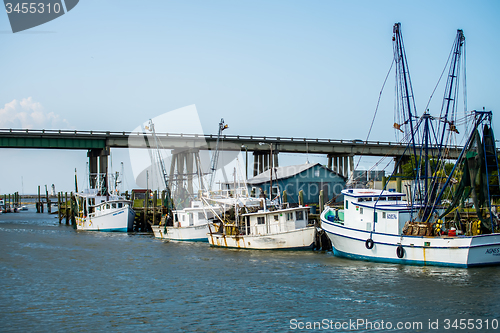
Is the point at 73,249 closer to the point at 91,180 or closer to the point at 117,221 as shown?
the point at 117,221

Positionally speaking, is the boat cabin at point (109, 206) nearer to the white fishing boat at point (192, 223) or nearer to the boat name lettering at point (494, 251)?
the white fishing boat at point (192, 223)

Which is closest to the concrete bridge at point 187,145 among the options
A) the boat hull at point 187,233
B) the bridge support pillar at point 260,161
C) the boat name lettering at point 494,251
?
the bridge support pillar at point 260,161

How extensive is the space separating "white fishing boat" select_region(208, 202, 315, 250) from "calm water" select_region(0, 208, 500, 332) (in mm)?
1239

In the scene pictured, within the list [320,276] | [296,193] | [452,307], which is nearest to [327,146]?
[296,193]

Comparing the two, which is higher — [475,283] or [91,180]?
[91,180]

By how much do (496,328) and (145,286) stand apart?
16.2m

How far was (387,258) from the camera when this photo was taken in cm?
3025

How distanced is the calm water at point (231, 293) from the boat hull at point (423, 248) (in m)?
0.65

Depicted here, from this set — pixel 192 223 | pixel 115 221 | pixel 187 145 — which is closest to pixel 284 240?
pixel 192 223

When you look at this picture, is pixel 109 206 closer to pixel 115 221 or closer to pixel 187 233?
pixel 115 221

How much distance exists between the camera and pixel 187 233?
46.2 metres

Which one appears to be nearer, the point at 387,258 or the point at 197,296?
Answer: the point at 197,296

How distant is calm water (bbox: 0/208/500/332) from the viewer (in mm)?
19609

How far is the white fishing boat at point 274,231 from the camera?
119 ft
